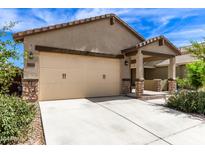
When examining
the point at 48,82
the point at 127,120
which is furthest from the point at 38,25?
the point at 127,120

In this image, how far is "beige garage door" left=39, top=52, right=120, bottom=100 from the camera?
9.68 metres

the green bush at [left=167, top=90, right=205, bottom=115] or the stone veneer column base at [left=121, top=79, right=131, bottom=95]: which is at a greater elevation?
the stone veneer column base at [left=121, top=79, right=131, bottom=95]

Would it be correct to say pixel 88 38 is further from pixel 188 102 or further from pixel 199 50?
pixel 188 102

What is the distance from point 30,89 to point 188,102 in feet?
27.2

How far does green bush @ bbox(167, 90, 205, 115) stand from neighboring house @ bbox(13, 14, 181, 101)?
2.49 m

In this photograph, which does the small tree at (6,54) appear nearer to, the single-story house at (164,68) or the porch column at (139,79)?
the porch column at (139,79)

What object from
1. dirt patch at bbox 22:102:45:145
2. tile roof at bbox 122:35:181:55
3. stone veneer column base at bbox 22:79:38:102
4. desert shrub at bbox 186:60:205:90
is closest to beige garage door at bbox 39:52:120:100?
stone veneer column base at bbox 22:79:38:102

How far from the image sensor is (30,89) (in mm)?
9102

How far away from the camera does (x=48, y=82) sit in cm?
973

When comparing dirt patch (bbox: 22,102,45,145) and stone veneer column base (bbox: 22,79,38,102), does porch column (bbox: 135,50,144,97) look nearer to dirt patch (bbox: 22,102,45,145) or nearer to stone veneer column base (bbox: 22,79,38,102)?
stone veneer column base (bbox: 22,79,38,102)

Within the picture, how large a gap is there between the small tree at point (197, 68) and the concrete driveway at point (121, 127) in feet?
10.3

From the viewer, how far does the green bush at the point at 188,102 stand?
7.77m
